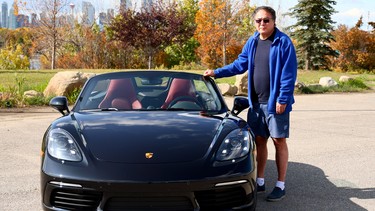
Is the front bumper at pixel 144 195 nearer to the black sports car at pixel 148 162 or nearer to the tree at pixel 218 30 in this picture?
the black sports car at pixel 148 162

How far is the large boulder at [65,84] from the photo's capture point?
13.1 m

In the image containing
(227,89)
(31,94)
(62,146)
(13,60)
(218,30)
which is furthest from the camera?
(13,60)

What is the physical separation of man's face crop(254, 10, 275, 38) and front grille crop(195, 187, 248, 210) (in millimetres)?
1751

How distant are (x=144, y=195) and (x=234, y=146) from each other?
33.4 inches

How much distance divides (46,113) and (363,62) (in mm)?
31896

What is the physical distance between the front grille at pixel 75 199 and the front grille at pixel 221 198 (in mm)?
687

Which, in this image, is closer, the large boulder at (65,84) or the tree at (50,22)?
the large boulder at (65,84)

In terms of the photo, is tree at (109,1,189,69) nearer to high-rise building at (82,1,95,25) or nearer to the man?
high-rise building at (82,1,95,25)

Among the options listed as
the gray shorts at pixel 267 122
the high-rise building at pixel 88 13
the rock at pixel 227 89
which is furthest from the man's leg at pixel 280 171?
the high-rise building at pixel 88 13

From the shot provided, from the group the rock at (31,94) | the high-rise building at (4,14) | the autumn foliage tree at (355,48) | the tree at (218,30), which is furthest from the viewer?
the high-rise building at (4,14)

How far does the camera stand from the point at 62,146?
3336mm

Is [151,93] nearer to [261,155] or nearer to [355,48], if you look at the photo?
[261,155]

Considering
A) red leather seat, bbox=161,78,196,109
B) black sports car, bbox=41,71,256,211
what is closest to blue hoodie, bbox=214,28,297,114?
black sports car, bbox=41,71,256,211

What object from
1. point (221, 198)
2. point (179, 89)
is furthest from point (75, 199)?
point (179, 89)
